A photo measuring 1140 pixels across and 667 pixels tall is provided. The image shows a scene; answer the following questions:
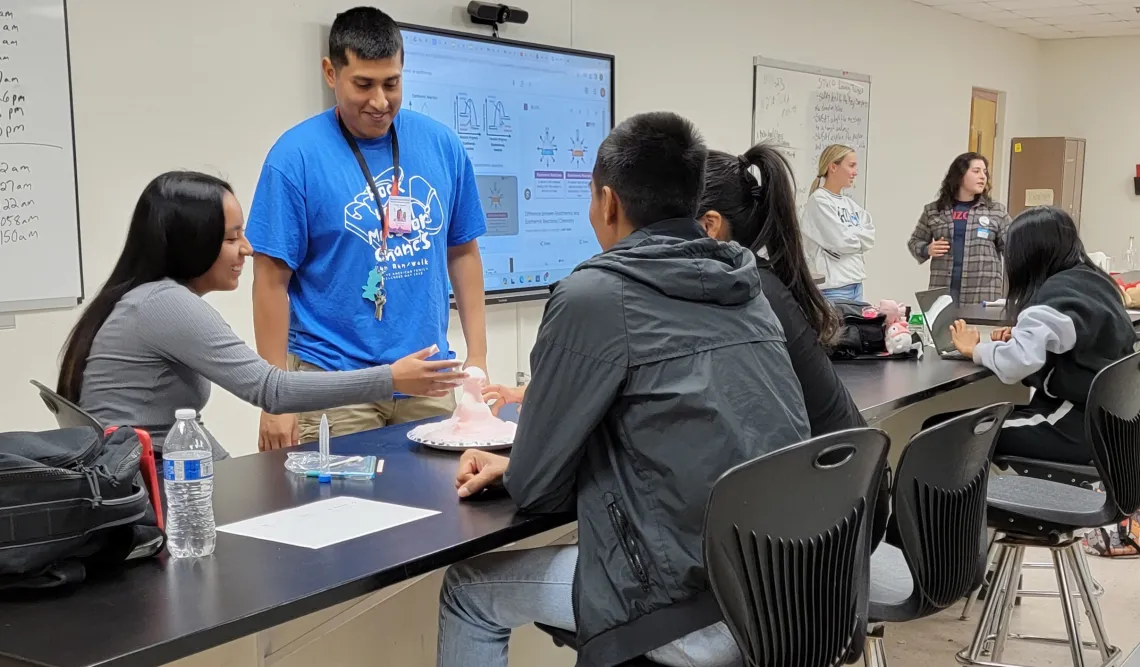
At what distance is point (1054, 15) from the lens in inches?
315

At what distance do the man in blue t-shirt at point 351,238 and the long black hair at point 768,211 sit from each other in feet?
2.67

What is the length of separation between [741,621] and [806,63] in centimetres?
539

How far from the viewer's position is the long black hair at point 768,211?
1.91 m

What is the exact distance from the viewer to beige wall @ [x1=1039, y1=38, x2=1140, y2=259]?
30.0 feet

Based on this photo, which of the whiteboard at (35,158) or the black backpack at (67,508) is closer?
the black backpack at (67,508)

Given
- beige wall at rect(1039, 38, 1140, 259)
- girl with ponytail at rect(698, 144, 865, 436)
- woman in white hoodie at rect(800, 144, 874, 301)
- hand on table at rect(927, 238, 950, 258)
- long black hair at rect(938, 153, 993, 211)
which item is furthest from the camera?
beige wall at rect(1039, 38, 1140, 259)

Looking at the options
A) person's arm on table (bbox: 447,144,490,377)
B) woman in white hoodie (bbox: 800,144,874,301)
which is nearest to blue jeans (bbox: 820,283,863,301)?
woman in white hoodie (bbox: 800,144,874,301)

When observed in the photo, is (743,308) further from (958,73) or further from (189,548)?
(958,73)

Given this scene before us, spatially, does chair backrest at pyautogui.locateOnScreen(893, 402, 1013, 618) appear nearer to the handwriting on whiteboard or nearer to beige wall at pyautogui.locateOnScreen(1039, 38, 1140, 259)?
the handwriting on whiteboard

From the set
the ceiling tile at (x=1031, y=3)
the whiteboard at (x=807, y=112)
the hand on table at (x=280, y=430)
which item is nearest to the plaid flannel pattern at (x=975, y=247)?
the whiteboard at (x=807, y=112)

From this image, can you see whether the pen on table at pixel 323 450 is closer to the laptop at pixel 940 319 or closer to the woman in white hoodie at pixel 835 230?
the laptop at pixel 940 319

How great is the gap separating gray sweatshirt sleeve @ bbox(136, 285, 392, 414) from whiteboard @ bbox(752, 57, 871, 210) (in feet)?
13.7

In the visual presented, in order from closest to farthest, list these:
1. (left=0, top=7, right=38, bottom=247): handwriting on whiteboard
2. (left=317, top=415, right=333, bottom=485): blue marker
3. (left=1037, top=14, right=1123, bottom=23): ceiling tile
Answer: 1. (left=317, top=415, right=333, bottom=485): blue marker
2. (left=0, top=7, right=38, bottom=247): handwriting on whiteboard
3. (left=1037, top=14, right=1123, bottom=23): ceiling tile

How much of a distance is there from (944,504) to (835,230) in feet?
11.1
